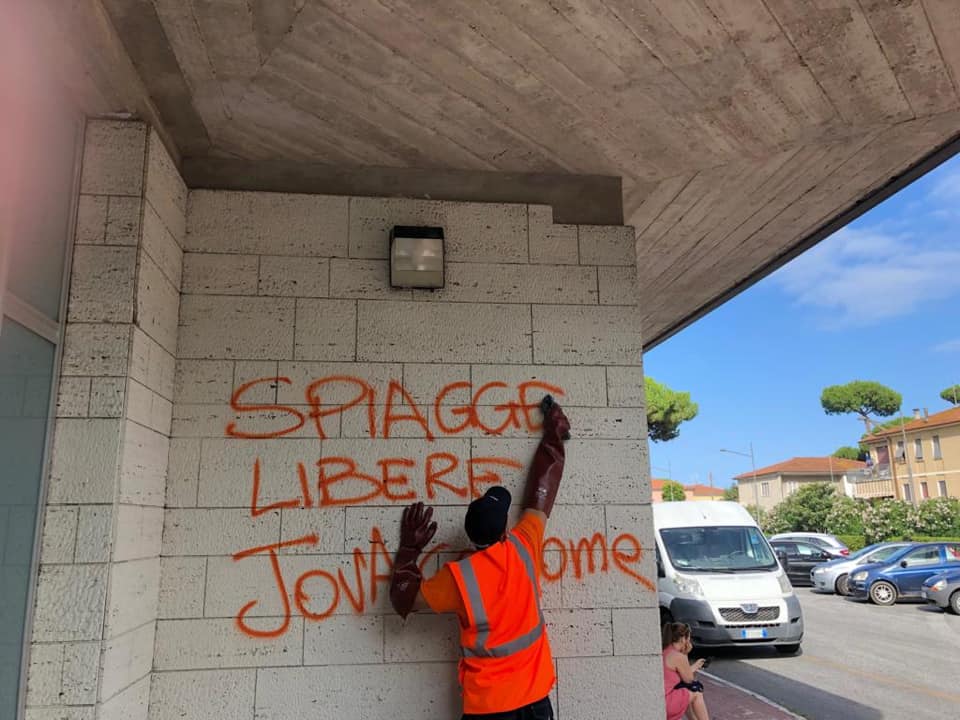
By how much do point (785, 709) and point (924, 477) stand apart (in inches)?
1858

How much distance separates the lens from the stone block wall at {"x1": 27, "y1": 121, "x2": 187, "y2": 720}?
299 centimetres

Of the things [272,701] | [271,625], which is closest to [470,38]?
[271,625]

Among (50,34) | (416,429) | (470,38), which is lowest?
(416,429)

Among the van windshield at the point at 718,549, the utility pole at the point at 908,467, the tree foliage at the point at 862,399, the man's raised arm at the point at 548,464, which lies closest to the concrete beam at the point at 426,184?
the man's raised arm at the point at 548,464

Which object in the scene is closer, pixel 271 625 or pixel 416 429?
pixel 271 625

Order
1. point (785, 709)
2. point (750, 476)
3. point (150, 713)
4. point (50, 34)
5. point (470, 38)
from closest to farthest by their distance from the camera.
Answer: point (50, 34) < point (470, 38) < point (150, 713) < point (785, 709) < point (750, 476)

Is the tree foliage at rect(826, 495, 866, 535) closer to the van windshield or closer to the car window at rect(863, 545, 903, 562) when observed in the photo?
the car window at rect(863, 545, 903, 562)

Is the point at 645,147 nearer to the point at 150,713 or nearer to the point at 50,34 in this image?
the point at 50,34

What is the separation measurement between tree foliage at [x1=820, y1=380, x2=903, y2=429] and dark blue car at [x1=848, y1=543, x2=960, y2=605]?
6158 centimetres

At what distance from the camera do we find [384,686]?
3.78m

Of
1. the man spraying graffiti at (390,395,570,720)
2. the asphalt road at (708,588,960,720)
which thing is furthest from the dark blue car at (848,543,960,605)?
the man spraying graffiti at (390,395,570,720)

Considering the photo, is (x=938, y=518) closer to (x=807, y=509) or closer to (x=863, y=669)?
(x=807, y=509)

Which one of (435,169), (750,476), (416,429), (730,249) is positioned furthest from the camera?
(750,476)

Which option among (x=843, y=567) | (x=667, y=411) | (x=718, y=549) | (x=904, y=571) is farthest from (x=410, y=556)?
(x=667, y=411)
